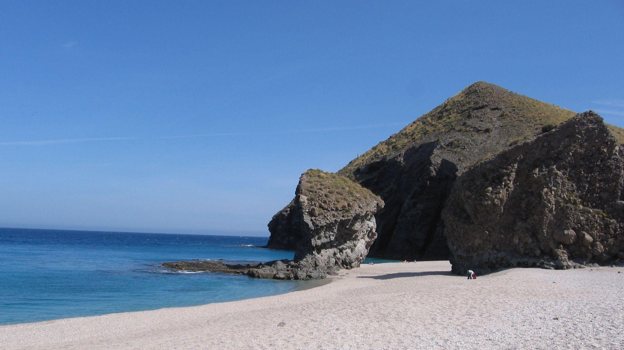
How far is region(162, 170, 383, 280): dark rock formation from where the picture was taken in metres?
30.3

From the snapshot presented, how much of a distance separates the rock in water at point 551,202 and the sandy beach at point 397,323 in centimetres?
377

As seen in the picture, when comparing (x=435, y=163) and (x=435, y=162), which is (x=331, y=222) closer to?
(x=435, y=163)

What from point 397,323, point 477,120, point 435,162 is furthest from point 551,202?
point 477,120

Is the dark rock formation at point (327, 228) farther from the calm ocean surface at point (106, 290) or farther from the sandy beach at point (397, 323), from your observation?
the sandy beach at point (397, 323)

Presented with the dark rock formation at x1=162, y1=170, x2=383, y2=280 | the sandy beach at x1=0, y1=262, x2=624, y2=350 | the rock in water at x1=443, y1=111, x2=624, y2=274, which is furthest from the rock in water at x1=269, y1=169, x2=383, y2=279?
the sandy beach at x1=0, y1=262, x2=624, y2=350

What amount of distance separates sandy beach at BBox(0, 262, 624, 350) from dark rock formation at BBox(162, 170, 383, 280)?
1193cm

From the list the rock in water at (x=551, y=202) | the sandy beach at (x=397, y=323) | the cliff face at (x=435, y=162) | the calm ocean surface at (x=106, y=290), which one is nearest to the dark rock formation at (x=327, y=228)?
the calm ocean surface at (x=106, y=290)

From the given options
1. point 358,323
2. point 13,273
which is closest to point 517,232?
point 358,323

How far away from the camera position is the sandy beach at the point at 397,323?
9211 mm

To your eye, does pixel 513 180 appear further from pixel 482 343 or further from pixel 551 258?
pixel 482 343

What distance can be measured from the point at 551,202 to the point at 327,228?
1459 centimetres

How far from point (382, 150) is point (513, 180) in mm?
54839

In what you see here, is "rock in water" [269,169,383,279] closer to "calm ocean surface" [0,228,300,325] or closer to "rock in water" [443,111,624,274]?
"calm ocean surface" [0,228,300,325]

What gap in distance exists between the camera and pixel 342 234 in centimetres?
3206
